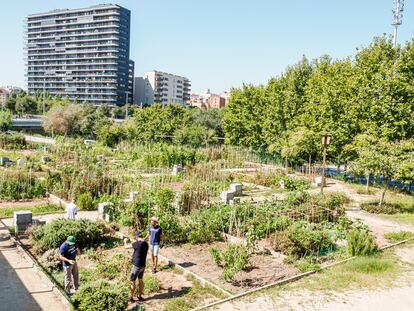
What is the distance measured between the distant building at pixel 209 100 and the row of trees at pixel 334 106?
80083 mm

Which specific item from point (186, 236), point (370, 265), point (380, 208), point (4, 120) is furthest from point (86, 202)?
point (4, 120)

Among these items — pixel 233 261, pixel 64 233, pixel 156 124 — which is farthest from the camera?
pixel 156 124

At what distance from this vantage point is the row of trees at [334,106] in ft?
71.5

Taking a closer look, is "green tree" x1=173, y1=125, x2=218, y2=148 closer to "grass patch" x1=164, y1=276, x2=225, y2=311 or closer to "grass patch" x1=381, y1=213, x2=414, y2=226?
"grass patch" x1=381, y1=213, x2=414, y2=226

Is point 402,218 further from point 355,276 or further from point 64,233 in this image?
point 64,233

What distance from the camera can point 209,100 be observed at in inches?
5187

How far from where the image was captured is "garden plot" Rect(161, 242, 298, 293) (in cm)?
912

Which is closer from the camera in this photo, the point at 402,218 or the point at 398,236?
the point at 398,236

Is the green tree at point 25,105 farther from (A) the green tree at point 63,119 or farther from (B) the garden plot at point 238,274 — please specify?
(B) the garden plot at point 238,274

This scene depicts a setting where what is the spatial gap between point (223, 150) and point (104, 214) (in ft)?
64.4

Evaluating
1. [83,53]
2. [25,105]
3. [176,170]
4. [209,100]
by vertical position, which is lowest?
[176,170]

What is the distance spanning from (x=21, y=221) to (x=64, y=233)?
8.48ft

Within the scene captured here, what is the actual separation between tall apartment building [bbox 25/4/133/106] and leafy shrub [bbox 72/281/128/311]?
10636cm

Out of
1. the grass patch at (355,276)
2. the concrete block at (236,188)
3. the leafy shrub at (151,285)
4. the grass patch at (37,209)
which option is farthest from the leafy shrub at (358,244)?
the grass patch at (37,209)
